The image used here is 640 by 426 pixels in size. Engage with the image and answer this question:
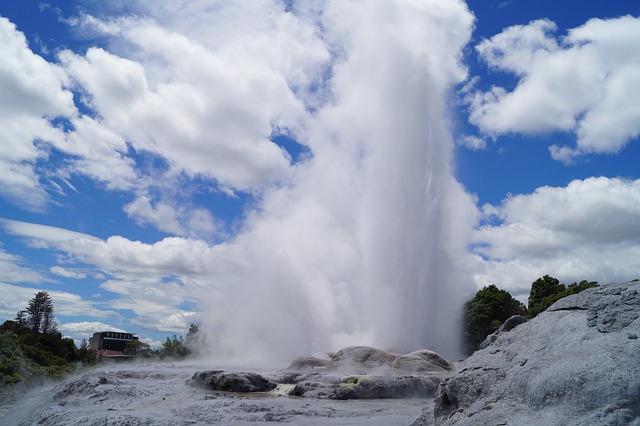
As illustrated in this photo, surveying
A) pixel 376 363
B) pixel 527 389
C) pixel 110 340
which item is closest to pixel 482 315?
pixel 376 363

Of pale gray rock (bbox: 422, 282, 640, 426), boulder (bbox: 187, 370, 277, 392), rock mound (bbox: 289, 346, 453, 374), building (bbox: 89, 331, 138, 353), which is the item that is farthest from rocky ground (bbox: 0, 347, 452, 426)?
building (bbox: 89, 331, 138, 353)

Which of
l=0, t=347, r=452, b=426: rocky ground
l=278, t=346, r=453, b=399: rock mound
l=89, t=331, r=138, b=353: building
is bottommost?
l=0, t=347, r=452, b=426: rocky ground

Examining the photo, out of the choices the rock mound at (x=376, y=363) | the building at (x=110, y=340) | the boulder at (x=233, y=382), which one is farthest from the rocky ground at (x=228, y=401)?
the building at (x=110, y=340)

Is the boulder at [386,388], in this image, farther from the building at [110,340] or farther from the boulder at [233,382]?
the building at [110,340]

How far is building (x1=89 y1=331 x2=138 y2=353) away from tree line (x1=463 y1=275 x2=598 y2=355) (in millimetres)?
64786

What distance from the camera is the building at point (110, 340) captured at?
99250mm

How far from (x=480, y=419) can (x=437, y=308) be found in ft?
121

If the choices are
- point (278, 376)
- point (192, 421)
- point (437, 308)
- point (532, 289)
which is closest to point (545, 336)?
point (192, 421)

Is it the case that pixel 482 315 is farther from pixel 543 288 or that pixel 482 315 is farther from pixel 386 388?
pixel 386 388

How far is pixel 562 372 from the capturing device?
5.64m

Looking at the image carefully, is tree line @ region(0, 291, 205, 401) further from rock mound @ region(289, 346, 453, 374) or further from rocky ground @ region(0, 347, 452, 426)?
rock mound @ region(289, 346, 453, 374)

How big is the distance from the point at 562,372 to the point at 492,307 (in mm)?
62022

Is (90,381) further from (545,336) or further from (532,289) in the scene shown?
(532,289)

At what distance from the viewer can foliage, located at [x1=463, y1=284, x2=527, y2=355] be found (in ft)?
203
